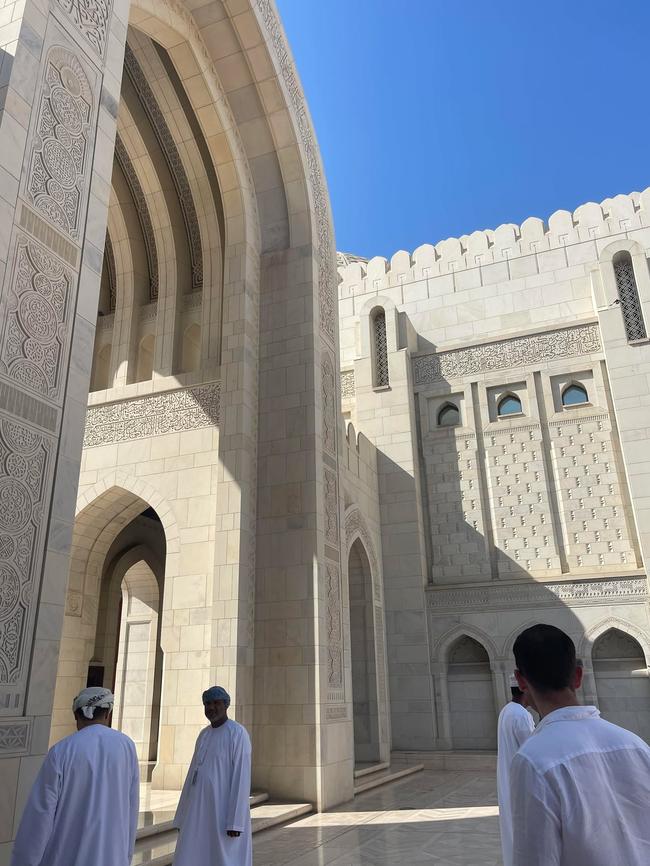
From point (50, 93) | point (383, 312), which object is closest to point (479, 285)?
point (383, 312)

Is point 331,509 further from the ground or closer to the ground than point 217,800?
further from the ground

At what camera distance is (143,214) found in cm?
841

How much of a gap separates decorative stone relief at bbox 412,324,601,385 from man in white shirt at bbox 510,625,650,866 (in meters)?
9.48

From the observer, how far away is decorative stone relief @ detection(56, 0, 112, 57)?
3748 mm

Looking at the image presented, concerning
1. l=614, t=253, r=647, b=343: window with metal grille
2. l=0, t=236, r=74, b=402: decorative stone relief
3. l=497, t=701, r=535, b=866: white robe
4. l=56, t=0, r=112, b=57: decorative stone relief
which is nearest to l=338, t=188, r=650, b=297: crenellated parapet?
l=614, t=253, r=647, b=343: window with metal grille

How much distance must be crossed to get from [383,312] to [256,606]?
6198 millimetres

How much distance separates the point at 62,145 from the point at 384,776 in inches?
265

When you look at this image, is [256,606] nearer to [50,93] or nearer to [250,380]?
[250,380]

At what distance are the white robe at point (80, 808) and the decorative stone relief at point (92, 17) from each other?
11.8 ft

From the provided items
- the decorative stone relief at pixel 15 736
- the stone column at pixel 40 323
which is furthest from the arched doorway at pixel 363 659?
the decorative stone relief at pixel 15 736

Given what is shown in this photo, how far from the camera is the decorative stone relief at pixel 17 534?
2.76 m

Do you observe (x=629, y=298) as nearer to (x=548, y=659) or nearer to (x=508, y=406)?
(x=508, y=406)

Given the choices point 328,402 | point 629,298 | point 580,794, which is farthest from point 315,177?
point 580,794

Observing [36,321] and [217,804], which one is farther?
[36,321]
